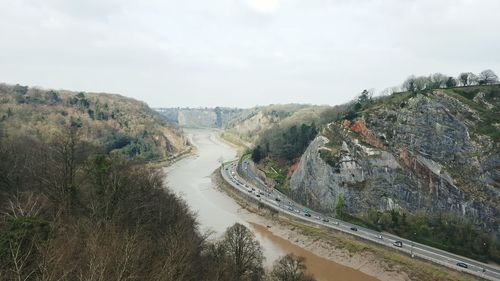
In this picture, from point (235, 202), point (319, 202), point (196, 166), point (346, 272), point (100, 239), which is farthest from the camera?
point (196, 166)

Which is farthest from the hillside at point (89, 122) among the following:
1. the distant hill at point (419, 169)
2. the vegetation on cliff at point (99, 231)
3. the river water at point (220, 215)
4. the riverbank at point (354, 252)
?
the vegetation on cliff at point (99, 231)

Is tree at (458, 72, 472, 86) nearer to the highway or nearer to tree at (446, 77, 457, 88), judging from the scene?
tree at (446, 77, 457, 88)

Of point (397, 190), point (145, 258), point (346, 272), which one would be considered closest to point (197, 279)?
point (145, 258)

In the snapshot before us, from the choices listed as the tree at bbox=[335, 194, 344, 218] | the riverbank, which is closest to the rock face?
the tree at bbox=[335, 194, 344, 218]

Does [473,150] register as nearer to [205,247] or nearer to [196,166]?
[205,247]

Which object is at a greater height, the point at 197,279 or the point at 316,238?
the point at 197,279

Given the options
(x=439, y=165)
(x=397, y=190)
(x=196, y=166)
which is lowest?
(x=196, y=166)

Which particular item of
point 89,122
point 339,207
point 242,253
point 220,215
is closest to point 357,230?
point 339,207
